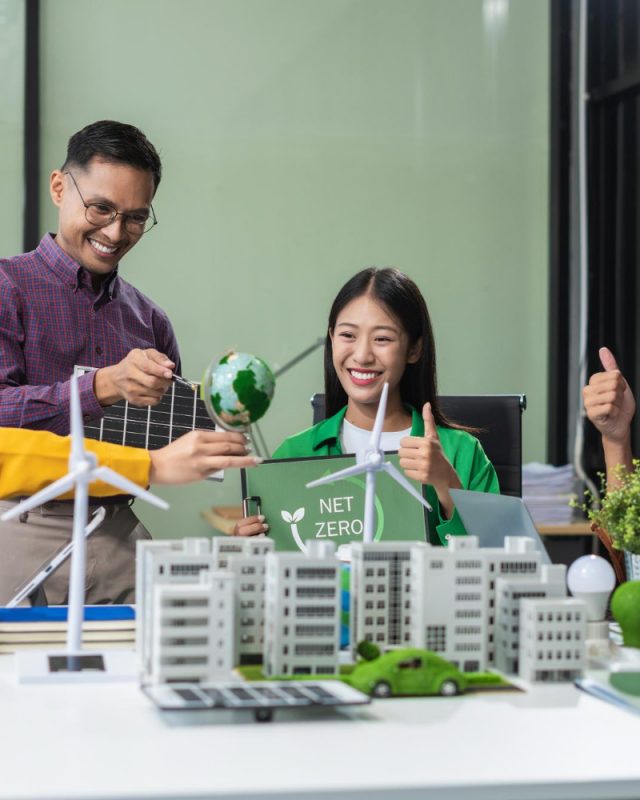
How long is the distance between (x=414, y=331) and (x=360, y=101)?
179 centimetres

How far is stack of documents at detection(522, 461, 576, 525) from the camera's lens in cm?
393

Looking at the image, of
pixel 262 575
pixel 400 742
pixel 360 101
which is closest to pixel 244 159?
pixel 360 101

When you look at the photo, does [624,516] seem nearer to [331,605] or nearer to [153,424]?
[331,605]

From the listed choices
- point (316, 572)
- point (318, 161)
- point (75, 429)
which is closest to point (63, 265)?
point (75, 429)

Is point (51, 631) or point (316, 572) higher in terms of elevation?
point (316, 572)

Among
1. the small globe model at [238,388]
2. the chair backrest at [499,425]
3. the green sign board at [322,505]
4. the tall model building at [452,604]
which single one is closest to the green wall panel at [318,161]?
the chair backrest at [499,425]

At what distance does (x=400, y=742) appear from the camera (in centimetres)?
133

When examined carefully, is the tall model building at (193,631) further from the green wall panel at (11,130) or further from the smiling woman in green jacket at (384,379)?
the green wall panel at (11,130)

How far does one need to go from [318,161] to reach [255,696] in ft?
10.0

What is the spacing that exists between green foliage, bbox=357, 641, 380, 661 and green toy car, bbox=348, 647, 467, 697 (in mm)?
62

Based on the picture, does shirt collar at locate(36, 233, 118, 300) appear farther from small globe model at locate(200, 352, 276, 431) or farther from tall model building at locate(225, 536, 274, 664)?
tall model building at locate(225, 536, 274, 664)

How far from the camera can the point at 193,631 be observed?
149 cm

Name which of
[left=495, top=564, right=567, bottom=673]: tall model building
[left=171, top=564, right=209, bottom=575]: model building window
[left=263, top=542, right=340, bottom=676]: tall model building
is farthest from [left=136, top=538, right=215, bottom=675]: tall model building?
[left=495, top=564, right=567, bottom=673]: tall model building

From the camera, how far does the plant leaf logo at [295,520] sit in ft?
7.77
